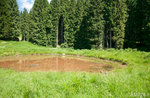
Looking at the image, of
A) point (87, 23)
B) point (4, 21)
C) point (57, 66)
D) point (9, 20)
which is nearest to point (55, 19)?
point (87, 23)

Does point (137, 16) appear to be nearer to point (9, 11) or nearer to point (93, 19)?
point (93, 19)

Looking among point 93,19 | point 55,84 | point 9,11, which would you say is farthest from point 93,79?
point 9,11

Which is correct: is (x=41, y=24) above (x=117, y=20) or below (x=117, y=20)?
above

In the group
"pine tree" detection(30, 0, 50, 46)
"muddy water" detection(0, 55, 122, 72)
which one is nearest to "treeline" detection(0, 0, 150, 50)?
"pine tree" detection(30, 0, 50, 46)

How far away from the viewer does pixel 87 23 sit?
29.2 metres

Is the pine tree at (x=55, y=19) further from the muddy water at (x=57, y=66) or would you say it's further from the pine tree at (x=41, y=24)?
the muddy water at (x=57, y=66)

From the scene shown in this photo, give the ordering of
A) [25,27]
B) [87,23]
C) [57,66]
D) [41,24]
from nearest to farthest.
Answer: [57,66] < [87,23] < [41,24] < [25,27]

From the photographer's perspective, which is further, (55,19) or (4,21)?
(55,19)

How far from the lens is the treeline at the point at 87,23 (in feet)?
77.3

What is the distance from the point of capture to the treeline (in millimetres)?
23547

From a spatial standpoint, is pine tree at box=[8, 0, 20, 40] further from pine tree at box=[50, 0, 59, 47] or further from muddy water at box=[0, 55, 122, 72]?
muddy water at box=[0, 55, 122, 72]

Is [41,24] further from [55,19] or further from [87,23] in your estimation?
[87,23]

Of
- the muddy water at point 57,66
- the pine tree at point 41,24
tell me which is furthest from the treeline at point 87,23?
the muddy water at point 57,66

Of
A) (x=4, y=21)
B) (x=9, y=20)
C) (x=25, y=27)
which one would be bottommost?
(x=4, y=21)
